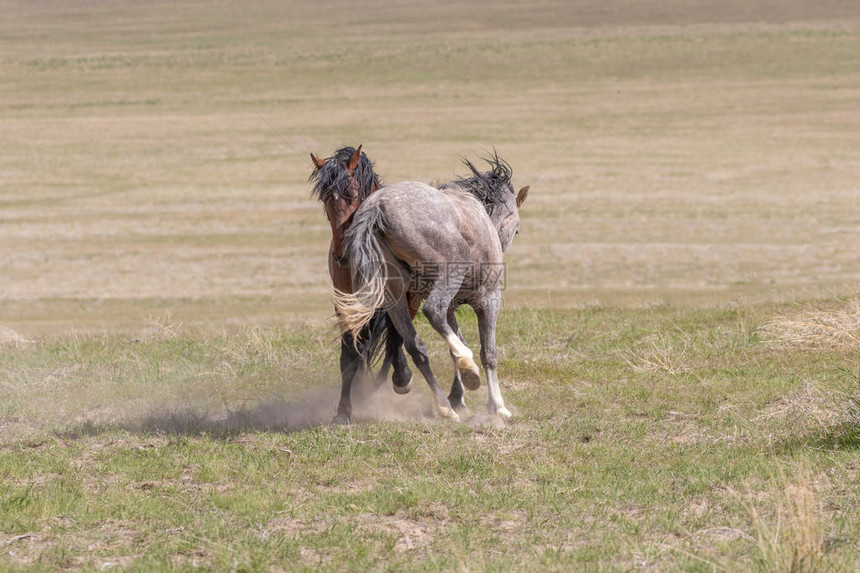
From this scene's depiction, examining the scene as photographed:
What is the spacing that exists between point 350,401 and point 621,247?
14.4 meters

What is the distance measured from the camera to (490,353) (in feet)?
29.1

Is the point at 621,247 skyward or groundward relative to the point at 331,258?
groundward

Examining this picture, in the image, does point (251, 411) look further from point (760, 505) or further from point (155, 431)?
point (760, 505)

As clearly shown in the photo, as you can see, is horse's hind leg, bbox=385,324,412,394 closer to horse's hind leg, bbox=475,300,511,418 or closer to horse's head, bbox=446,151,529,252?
horse's hind leg, bbox=475,300,511,418

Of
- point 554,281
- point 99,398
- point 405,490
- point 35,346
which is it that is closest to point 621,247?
point 554,281

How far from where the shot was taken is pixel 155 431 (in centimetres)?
823

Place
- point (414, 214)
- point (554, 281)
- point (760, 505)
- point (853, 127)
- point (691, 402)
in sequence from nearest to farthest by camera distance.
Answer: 1. point (760, 505)
2. point (414, 214)
3. point (691, 402)
4. point (554, 281)
5. point (853, 127)

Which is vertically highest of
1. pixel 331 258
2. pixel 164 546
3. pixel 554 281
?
pixel 331 258

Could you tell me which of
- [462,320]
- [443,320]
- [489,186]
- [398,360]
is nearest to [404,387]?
[398,360]

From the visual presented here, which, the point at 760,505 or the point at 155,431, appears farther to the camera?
the point at 155,431

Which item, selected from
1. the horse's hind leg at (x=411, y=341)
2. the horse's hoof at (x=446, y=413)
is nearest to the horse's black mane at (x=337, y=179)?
the horse's hind leg at (x=411, y=341)

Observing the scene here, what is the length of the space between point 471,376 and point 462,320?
19.0 ft

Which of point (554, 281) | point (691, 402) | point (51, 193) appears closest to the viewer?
point (691, 402)

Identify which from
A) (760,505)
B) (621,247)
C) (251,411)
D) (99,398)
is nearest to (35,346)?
(99,398)
